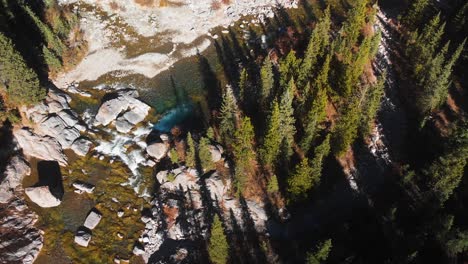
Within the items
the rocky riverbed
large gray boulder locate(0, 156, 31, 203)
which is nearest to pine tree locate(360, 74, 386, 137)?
the rocky riverbed

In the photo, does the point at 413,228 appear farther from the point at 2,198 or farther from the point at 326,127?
the point at 2,198

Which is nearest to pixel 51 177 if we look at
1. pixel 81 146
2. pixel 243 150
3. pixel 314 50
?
pixel 81 146

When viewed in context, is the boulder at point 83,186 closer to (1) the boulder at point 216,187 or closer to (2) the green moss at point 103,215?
(2) the green moss at point 103,215

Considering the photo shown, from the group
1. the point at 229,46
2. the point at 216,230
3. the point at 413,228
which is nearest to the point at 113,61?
the point at 229,46

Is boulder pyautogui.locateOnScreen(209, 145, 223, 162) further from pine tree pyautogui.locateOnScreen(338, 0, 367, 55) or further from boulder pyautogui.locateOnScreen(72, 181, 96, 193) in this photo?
pine tree pyautogui.locateOnScreen(338, 0, 367, 55)

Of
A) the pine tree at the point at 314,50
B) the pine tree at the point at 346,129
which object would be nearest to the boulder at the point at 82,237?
the pine tree at the point at 346,129

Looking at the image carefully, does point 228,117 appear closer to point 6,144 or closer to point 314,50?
point 314,50
